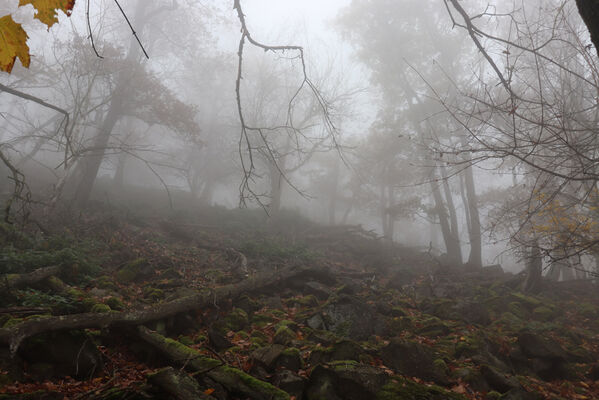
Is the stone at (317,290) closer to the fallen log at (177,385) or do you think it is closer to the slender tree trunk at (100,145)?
the fallen log at (177,385)

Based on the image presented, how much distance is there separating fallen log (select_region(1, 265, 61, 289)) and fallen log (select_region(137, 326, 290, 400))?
2116 mm

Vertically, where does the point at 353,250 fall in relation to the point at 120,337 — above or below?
above

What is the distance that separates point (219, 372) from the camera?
332 cm

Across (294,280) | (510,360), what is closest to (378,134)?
(294,280)

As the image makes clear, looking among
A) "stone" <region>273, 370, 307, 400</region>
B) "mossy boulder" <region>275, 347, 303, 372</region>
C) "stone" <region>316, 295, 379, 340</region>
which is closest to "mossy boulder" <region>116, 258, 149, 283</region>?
"stone" <region>316, 295, 379, 340</region>

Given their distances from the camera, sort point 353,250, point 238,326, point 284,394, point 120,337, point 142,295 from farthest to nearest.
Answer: point 353,250
point 142,295
point 238,326
point 120,337
point 284,394

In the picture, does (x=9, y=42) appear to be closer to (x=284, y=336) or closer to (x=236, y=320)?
(x=284, y=336)

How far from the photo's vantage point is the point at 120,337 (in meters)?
4.07

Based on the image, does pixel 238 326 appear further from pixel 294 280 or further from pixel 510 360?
pixel 510 360

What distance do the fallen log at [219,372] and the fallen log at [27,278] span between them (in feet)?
6.94

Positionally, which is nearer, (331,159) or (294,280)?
(294,280)

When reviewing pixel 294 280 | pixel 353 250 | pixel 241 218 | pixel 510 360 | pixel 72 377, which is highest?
pixel 241 218

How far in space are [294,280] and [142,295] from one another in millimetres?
3238

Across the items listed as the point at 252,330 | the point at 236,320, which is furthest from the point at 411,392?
the point at 236,320
